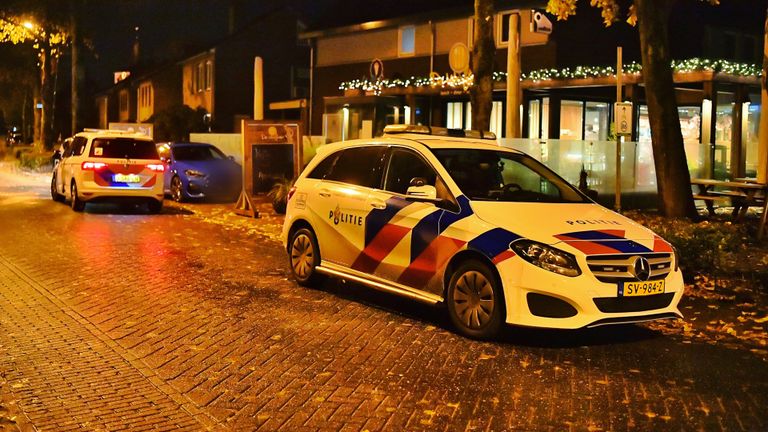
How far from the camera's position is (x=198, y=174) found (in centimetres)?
2111

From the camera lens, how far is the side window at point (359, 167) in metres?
8.78

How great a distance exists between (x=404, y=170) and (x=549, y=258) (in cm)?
210

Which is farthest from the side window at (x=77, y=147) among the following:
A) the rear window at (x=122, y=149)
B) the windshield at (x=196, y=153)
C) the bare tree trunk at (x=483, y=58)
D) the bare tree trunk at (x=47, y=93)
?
the bare tree trunk at (x=47, y=93)

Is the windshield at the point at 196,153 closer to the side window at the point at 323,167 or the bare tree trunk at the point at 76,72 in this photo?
the side window at the point at 323,167

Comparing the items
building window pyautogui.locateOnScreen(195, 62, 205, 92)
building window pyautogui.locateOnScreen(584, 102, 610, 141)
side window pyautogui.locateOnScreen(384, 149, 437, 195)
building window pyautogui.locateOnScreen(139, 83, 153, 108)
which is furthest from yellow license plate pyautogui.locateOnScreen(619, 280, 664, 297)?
building window pyautogui.locateOnScreen(139, 83, 153, 108)

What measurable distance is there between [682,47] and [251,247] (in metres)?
20.2

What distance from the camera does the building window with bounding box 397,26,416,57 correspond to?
30.9m

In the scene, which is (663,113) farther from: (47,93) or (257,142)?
(47,93)

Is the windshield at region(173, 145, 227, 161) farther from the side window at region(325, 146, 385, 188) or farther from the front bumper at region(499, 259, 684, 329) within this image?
the front bumper at region(499, 259, 684, 329)

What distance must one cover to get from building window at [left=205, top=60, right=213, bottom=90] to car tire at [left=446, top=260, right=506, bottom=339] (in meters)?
38.8

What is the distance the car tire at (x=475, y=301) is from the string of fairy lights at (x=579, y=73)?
33.0ft

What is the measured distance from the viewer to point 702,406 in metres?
5.71

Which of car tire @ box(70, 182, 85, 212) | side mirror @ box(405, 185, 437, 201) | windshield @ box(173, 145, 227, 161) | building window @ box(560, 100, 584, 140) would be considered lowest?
car tire @ box(70, 182, 85, 212)

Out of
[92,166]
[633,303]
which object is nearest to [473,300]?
[633,303]
